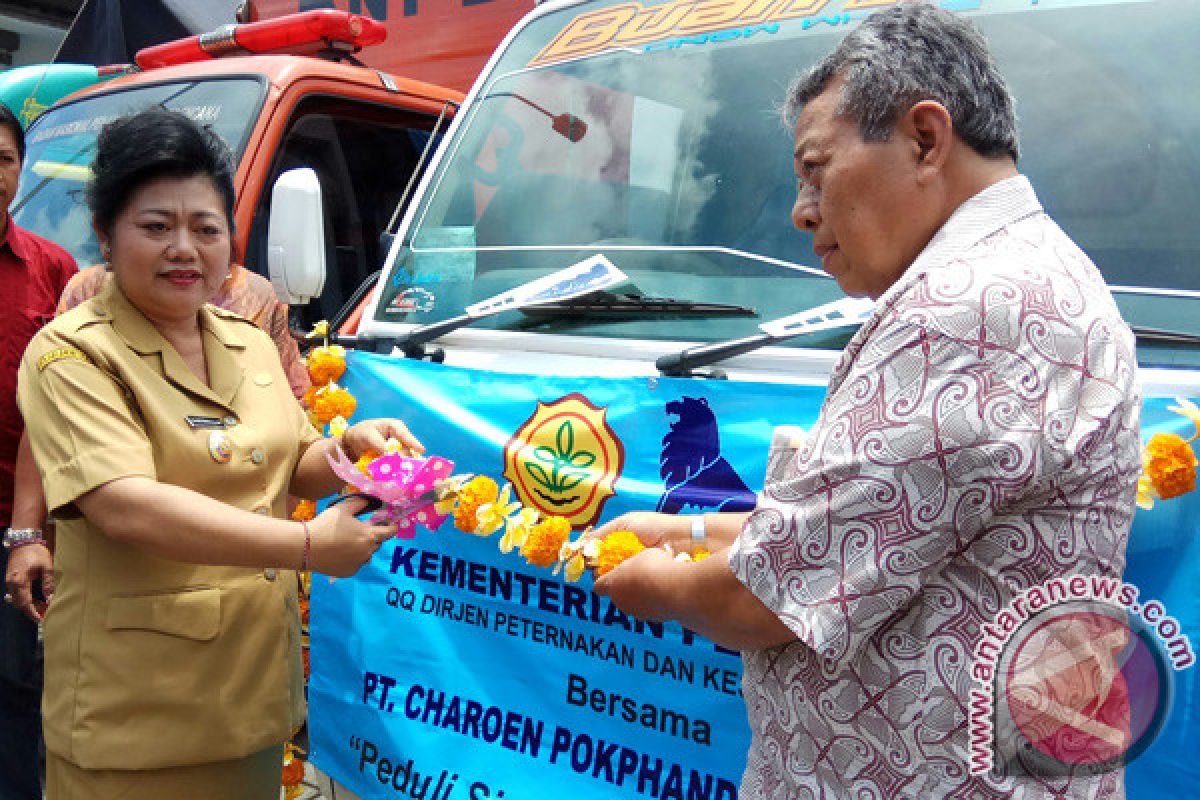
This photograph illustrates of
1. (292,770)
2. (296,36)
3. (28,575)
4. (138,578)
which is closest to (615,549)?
(138,578)

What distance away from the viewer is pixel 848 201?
51.6 inches

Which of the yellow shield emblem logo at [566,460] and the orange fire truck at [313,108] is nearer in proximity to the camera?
the yellow shield emblem logo at [566,460]

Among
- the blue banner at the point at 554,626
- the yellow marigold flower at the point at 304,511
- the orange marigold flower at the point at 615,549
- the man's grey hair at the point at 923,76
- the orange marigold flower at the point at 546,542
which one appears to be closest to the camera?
the man's grey hair at the point at 923,76

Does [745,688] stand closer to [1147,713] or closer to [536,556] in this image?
[1147,713]

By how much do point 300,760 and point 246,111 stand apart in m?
2.77

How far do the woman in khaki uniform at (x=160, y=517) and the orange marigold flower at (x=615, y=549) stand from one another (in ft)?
1.31

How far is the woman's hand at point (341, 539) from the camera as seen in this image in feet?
5.96

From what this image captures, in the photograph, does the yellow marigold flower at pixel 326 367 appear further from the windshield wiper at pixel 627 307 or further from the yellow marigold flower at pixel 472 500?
the yellow marigold flower at pixel 472 500

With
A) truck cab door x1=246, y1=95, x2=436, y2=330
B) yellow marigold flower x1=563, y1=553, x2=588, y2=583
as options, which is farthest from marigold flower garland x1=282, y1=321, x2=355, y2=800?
truck cab door x1=246, y1=95, x2=436, y2=330

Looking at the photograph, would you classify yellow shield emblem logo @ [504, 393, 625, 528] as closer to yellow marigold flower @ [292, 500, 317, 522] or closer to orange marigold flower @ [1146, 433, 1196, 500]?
yellow marigold flower @ [292, 500, 317, 522]

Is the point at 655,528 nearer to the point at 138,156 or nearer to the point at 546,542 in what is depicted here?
the point at 546,542

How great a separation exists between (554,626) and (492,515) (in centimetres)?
27

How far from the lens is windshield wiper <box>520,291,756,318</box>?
2.30 meters

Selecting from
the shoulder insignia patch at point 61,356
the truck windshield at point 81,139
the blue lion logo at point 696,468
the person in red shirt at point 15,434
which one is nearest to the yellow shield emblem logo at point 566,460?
the blue lion logo at point 696,468
